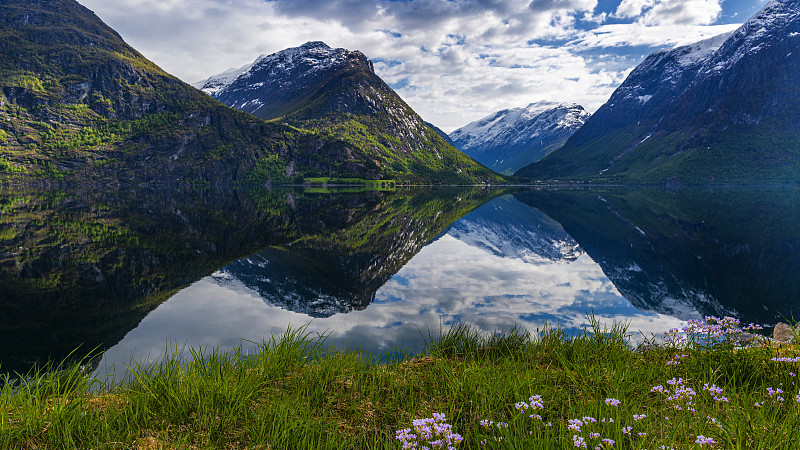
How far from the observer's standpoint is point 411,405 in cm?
603

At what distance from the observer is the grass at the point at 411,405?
4.72 metres

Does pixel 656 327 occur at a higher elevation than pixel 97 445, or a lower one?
lower

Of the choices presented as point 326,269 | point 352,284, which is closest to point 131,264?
point 326,269

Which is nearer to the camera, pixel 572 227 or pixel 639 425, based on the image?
pixel 639 425

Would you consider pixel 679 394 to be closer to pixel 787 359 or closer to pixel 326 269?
pixel 787 359

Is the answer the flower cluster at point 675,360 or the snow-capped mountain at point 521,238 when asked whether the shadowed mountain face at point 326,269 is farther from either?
the flower cluster at point 675,360

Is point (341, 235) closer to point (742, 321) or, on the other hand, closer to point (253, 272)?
point (253, 272)

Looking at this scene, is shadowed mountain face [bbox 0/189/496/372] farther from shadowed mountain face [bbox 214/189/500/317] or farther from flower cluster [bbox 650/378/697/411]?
flower cluster [bbox 650/378/697/411]

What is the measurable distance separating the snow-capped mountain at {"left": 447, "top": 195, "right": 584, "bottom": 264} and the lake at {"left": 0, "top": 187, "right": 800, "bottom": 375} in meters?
0.33

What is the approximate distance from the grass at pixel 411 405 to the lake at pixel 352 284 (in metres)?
2.26

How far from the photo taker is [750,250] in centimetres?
2650

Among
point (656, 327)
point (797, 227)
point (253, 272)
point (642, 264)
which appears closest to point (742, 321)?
point (656, 327)

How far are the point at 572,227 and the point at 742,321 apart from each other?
28537 millimetres

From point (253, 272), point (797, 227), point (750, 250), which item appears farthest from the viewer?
point (797, 227)
